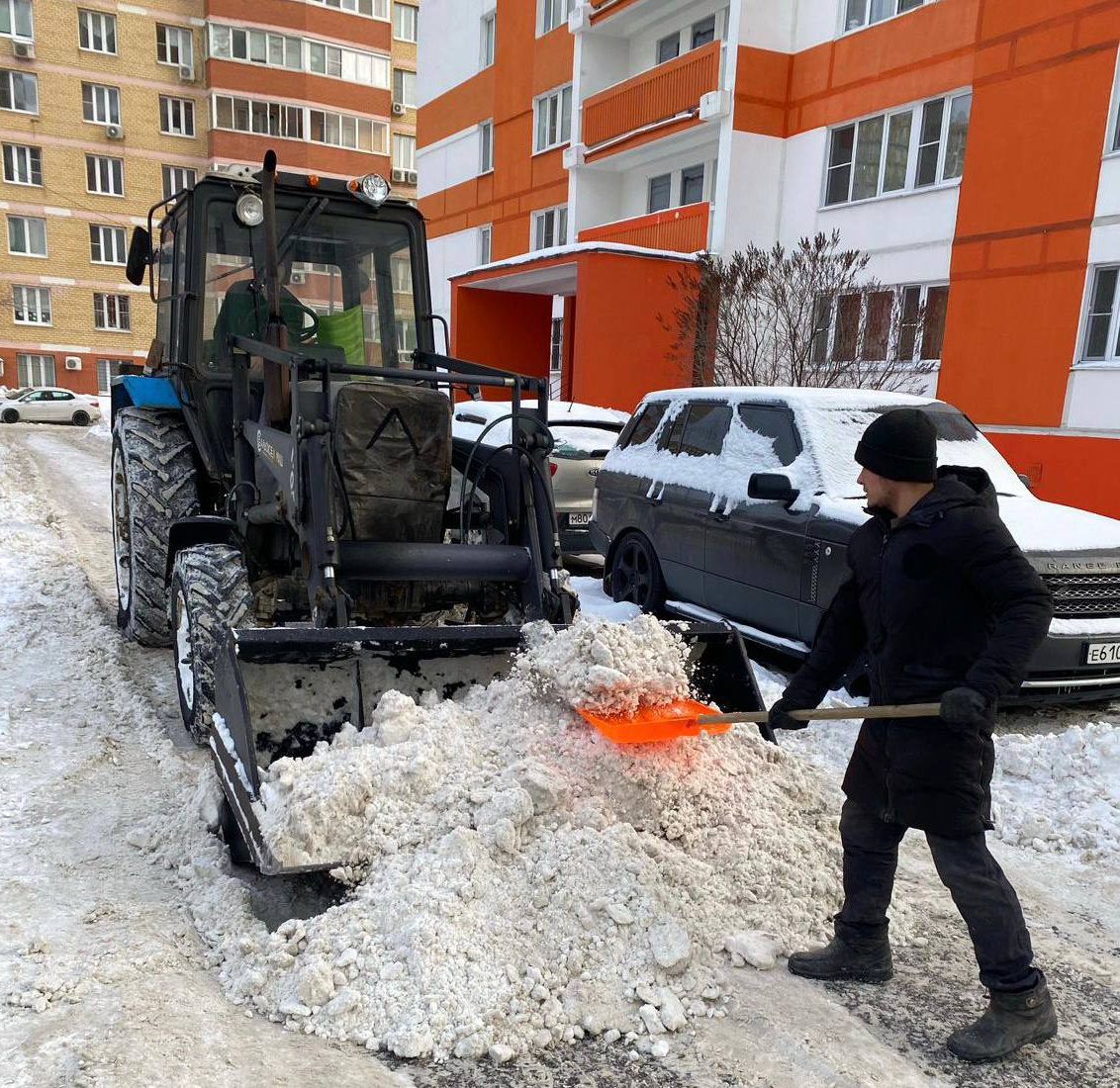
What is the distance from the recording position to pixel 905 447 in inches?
108

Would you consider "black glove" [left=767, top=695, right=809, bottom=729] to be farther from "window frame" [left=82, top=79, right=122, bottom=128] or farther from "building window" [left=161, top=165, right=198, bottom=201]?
"window frame" [left=82, top=79, right=122, bottom=128]

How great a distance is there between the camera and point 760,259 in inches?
508

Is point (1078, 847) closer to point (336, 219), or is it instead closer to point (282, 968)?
point (282, 968)

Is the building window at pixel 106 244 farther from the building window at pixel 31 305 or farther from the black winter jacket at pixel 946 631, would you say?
the black winter jacket at pixel 946 631

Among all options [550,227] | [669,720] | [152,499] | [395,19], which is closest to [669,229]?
[550,227]

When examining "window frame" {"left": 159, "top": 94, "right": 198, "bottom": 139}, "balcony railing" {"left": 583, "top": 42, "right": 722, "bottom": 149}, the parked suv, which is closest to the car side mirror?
the parked suv

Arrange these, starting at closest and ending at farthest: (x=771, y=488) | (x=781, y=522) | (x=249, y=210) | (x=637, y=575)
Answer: (x=249, y=210), (x=771, y=488), (x=781, y=522), (x=637, y=575)

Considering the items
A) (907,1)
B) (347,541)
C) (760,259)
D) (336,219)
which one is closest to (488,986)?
(347,541)

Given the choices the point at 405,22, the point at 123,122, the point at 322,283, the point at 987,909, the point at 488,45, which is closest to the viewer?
the point at 987,909

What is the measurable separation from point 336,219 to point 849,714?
4234 mm

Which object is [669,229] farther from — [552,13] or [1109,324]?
[552,13]

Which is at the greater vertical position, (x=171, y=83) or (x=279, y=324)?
(x=171, y=83)

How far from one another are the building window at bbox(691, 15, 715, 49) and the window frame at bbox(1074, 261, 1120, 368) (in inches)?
421

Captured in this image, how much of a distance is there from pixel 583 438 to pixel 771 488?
398 centimetres
